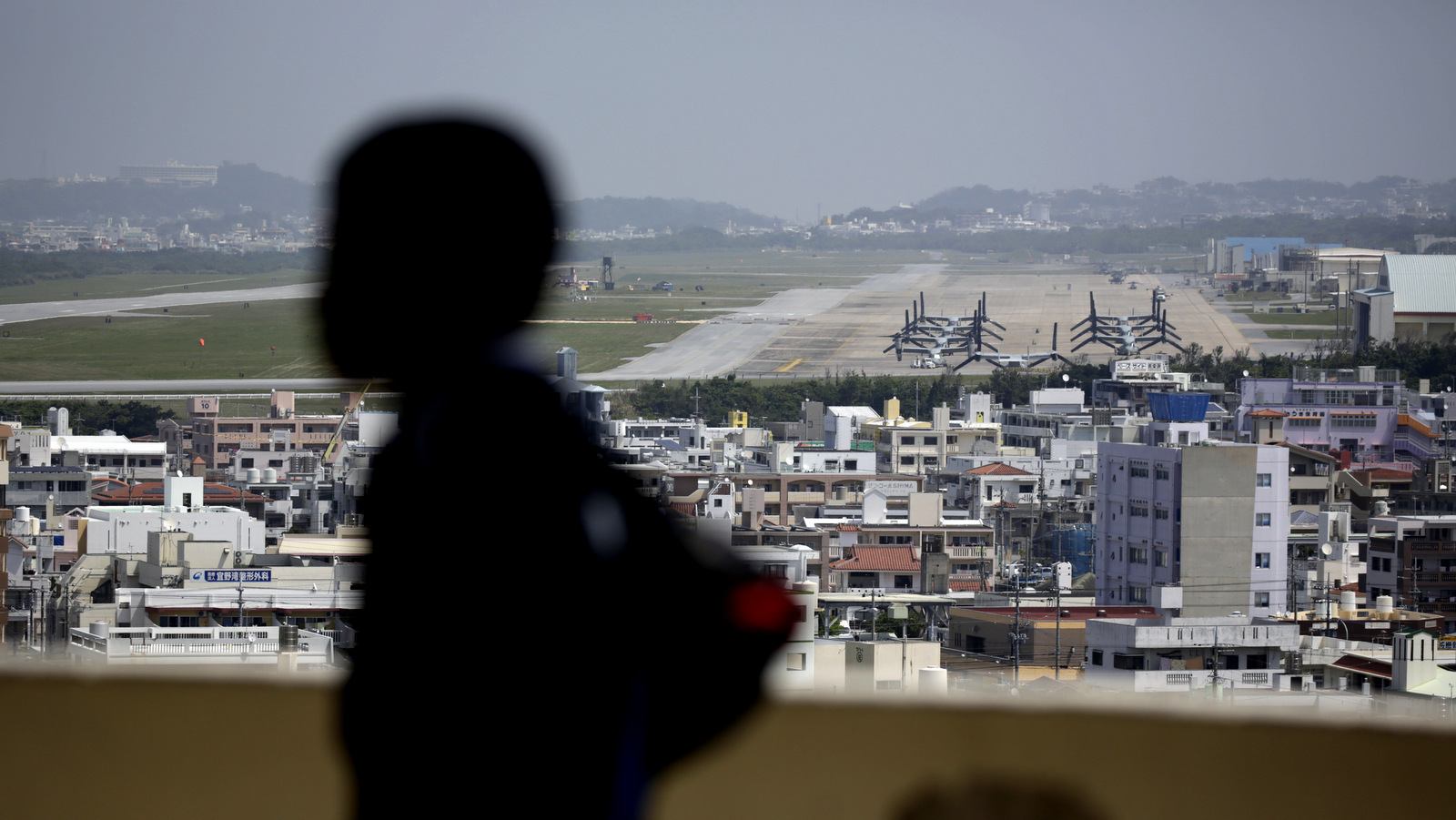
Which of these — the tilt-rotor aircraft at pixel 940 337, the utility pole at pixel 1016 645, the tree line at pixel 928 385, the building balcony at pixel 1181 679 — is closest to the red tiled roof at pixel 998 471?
the tree line at pixel 928 385

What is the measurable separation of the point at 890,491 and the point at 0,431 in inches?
234

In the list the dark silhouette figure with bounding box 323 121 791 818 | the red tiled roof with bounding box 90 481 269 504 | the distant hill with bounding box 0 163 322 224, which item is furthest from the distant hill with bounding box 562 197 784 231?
the dark silhouette figure with bounding box 323 121 791 818

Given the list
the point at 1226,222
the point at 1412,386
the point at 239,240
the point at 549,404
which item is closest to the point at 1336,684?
the point at 549,404

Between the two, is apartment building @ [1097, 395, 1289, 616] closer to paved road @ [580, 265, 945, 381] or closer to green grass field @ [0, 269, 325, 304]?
paved road @ [580, 265, 945, 381]

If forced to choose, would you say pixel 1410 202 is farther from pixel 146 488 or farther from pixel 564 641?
pixel 564 641

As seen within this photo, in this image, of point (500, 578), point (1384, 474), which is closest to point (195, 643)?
point (500, 578)

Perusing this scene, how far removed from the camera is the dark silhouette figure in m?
0.45

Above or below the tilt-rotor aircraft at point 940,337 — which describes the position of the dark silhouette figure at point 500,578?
above

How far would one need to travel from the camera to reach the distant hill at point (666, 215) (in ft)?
209

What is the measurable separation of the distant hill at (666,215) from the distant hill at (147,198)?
1169cm

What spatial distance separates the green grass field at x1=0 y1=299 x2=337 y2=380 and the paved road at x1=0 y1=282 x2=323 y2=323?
40cm

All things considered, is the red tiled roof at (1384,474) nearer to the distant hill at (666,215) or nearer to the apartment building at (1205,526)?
the apartment building at (1205,526)

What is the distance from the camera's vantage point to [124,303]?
22469 millimetres

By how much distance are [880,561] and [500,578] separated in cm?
788
